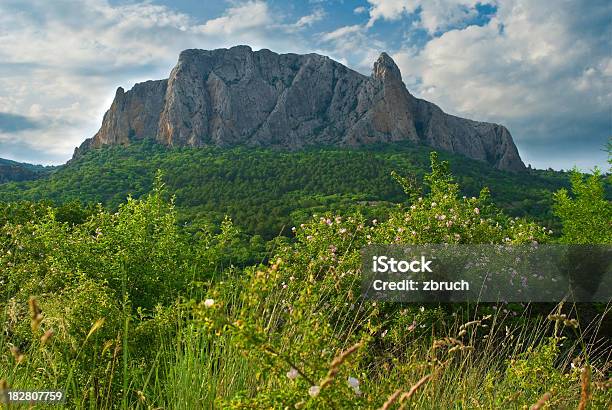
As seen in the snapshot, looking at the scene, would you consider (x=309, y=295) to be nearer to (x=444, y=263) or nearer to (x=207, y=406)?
(x=207, y=406)

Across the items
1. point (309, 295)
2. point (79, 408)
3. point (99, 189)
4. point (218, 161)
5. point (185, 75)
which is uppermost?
point (185, 75)

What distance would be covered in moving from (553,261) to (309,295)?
6.65m

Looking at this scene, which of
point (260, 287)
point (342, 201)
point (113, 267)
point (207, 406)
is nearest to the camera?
point (260, 287)

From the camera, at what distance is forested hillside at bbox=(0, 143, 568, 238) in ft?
204

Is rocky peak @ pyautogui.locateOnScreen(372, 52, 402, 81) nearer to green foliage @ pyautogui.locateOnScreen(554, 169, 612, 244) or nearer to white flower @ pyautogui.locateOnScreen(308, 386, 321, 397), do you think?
green foliage @ pyautogui.locateOnScreen(554, 169, 612, 244)

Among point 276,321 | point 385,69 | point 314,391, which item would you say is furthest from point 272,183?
point 314,391

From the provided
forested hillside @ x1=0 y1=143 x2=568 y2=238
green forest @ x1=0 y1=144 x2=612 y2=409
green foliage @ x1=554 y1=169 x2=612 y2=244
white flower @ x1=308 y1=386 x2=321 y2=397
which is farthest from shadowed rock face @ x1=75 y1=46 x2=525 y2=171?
white flower @ x1=308 y1=386 x2=321 y2=397

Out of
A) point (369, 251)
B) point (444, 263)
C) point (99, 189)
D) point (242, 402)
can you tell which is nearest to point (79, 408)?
point (242, 402)

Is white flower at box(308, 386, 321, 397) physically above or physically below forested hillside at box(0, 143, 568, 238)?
below

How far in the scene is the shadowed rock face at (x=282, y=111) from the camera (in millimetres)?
119875

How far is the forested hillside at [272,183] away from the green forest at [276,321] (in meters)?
36.2

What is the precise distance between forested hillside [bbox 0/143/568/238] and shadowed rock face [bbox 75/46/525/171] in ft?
54.0

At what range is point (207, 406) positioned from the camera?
2947mm

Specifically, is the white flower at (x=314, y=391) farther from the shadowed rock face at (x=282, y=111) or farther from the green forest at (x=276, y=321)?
the shadowed rock face at (x=282, y=111)
